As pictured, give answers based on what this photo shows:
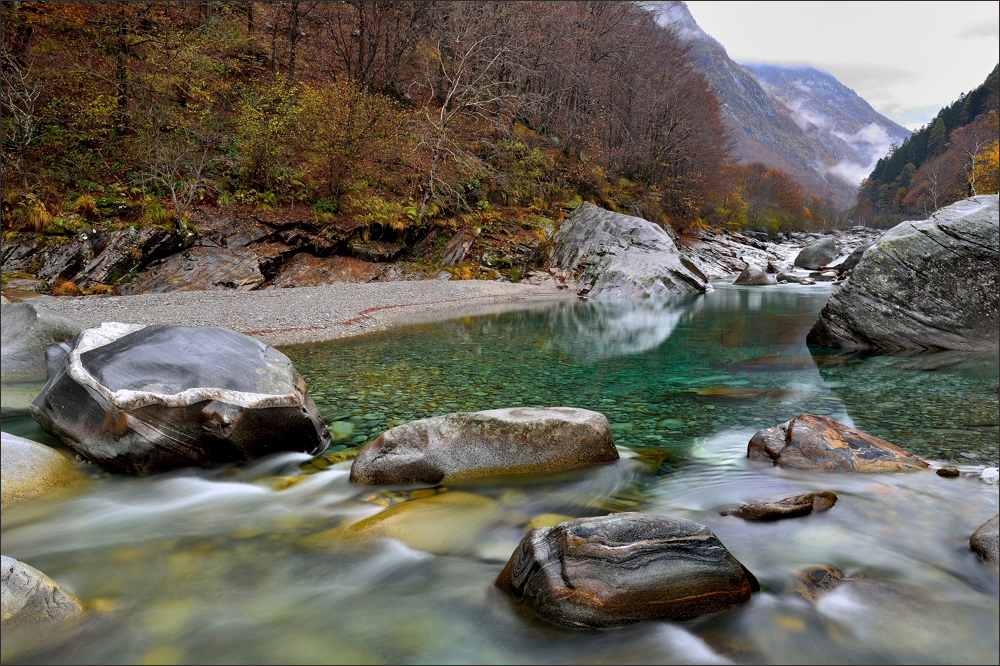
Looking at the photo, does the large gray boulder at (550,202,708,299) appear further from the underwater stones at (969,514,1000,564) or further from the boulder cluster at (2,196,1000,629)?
the underwater stones at (969,514,1000,564)

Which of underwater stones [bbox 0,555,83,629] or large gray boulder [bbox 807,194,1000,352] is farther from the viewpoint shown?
large gray boulder [bbox 807,194,1000,352]

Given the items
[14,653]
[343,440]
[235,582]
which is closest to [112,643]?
[14,653]

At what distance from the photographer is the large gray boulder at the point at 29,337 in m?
5.91

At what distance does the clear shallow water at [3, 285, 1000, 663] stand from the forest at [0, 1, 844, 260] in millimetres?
13603

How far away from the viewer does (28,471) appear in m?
3.90

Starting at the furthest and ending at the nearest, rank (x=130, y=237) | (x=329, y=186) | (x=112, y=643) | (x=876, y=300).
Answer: (x=329, y=186), (x=130, y=237), (x=876, y=300), (x=112, y=643)

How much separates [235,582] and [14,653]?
0.89 metres

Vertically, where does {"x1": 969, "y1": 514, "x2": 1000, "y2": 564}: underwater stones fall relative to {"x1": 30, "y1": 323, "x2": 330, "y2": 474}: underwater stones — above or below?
below

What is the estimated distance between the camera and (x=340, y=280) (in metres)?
17.5

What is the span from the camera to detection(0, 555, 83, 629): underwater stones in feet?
7.64

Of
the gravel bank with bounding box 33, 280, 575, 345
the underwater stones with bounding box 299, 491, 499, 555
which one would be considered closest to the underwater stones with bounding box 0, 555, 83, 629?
the underwater stones with bounding box 299, 491, 499, 555

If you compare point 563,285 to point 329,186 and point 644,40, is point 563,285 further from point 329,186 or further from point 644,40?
point 644,40

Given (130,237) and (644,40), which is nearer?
(130,237)

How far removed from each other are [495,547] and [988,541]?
269cm
